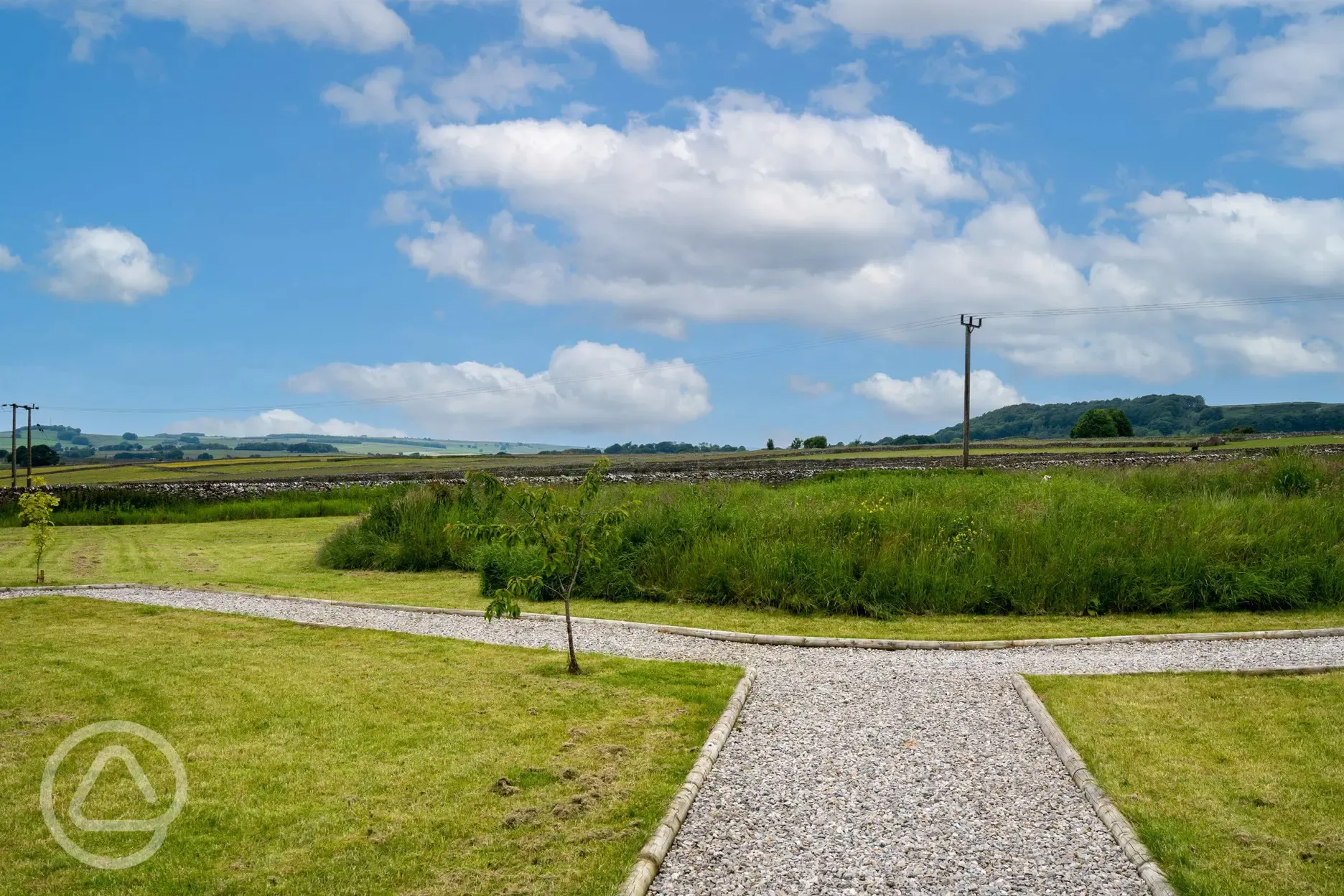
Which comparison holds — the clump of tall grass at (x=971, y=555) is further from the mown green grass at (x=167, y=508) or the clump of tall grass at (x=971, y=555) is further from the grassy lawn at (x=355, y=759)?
the mown green grass at (x=167, y=508)

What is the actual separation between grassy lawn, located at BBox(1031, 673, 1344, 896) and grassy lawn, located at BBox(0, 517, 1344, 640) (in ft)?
9.74

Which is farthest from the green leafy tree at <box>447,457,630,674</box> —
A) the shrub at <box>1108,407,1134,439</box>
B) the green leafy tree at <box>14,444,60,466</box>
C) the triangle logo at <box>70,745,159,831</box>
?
the shrub at <box>1108,407,1134,439</box>

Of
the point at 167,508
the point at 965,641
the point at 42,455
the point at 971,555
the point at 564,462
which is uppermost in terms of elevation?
the point at 42,455

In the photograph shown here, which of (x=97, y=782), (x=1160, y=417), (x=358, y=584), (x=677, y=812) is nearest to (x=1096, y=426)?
(x=1160, y=417)

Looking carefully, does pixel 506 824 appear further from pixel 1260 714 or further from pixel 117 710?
pixel 1260 714

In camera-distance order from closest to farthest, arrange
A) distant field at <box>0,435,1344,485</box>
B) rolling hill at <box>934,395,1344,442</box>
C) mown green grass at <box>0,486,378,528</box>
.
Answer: mown green grass at <box>0,486,378,528</box> < distant field at <box>0,435,1344,485</box> < rolling hill at <box>934,395,1344,442</box>

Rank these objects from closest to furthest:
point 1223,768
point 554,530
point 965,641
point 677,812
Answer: point 677,812
point 1223,768
point 554,530
point 965,641

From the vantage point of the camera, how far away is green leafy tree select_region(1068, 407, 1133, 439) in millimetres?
95375

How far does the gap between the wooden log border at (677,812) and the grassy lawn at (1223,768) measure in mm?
2510

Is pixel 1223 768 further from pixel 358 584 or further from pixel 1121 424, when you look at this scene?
pixel 1121 424

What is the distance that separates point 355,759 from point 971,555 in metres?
9.60

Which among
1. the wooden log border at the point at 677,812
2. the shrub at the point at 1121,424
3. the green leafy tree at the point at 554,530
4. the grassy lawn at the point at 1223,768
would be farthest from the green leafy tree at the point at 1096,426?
the wooden log border at the point at 677,812

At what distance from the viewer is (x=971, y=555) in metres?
13.4

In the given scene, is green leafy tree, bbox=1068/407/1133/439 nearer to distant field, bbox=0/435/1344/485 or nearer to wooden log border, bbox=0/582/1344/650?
distant field, bbox=0/435/1344/485
